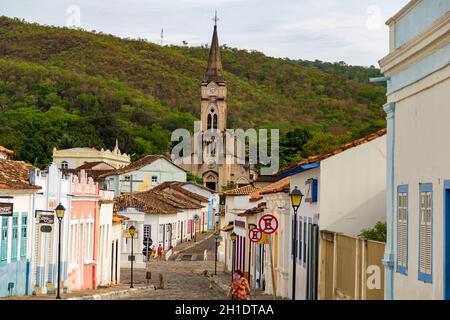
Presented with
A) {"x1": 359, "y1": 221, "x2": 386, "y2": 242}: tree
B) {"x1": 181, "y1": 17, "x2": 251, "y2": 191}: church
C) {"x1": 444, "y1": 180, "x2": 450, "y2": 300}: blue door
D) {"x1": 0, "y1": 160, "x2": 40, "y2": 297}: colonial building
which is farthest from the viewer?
{"x1": 181, "y1": 17, "x2": 251, "y2": 191}: church

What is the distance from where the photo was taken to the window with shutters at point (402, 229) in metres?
16.3

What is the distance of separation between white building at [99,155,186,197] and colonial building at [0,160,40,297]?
63678 mm

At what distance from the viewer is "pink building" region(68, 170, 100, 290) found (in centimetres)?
3394

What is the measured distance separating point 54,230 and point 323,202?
9405 millimetres

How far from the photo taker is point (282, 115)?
616 ft

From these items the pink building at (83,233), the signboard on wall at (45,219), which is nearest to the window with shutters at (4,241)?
the signboard on wall at (45,219)

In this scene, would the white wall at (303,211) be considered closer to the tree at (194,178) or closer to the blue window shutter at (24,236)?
the blue window shutter at (24,236)

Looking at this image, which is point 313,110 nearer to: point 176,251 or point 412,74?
point 176,251

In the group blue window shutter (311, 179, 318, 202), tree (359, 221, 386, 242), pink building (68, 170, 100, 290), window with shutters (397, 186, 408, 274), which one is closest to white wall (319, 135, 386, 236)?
blue window shutter (311, 179, 318, 202)

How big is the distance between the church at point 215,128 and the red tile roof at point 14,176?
96.6 m

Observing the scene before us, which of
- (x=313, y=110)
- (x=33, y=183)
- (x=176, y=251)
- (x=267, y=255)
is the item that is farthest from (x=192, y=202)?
(x=313, y=110)

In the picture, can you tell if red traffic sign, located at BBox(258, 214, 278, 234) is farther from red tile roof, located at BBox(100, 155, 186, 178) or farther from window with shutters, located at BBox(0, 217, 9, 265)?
red tile roof, located at BBox(100, 155, 186, 178)

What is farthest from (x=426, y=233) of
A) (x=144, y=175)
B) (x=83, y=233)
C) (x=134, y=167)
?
(x=144, y=175)
